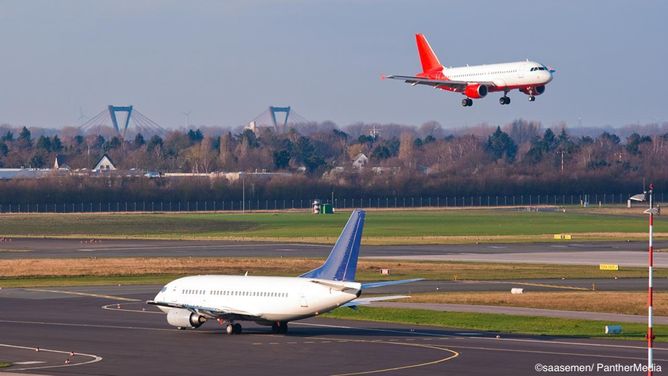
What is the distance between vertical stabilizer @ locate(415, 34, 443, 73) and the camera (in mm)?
125500

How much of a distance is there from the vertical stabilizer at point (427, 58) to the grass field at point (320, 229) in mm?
30476

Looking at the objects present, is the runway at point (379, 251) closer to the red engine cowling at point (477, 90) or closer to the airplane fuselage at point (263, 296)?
the red engine cowling at point (477, 90)

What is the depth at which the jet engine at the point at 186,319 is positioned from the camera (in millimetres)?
63062

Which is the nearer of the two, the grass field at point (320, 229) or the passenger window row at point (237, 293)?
the passenger window row at point (237, 293)

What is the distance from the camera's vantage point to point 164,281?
98938 millimetres

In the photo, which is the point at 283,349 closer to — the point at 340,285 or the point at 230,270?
the point at 340,285

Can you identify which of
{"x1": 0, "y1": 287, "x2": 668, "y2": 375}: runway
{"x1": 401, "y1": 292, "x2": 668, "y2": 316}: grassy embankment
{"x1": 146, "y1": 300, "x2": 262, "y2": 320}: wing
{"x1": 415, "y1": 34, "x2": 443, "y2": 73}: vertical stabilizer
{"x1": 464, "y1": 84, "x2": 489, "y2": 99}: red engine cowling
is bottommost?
{"x1": 0, "y1": 287, "x2": 668, "y2": 375}: runway

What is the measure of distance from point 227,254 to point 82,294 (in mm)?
42217

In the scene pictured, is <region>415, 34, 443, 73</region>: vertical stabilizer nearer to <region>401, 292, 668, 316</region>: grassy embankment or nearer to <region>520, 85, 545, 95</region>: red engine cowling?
<region>520, 85, 545, 95</region>: red engine cowling

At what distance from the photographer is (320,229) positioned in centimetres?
17912

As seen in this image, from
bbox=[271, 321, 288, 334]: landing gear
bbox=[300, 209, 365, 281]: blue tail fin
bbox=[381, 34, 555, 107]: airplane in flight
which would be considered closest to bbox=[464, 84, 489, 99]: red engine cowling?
bbox=[381, 34, 555, 107]: airplane in flight

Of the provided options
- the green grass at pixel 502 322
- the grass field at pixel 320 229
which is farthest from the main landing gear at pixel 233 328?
the grass field at pixel 320 229

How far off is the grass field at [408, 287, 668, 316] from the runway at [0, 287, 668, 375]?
1312 centimetres

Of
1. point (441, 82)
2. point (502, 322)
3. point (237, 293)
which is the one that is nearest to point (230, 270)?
point (441, 82)
